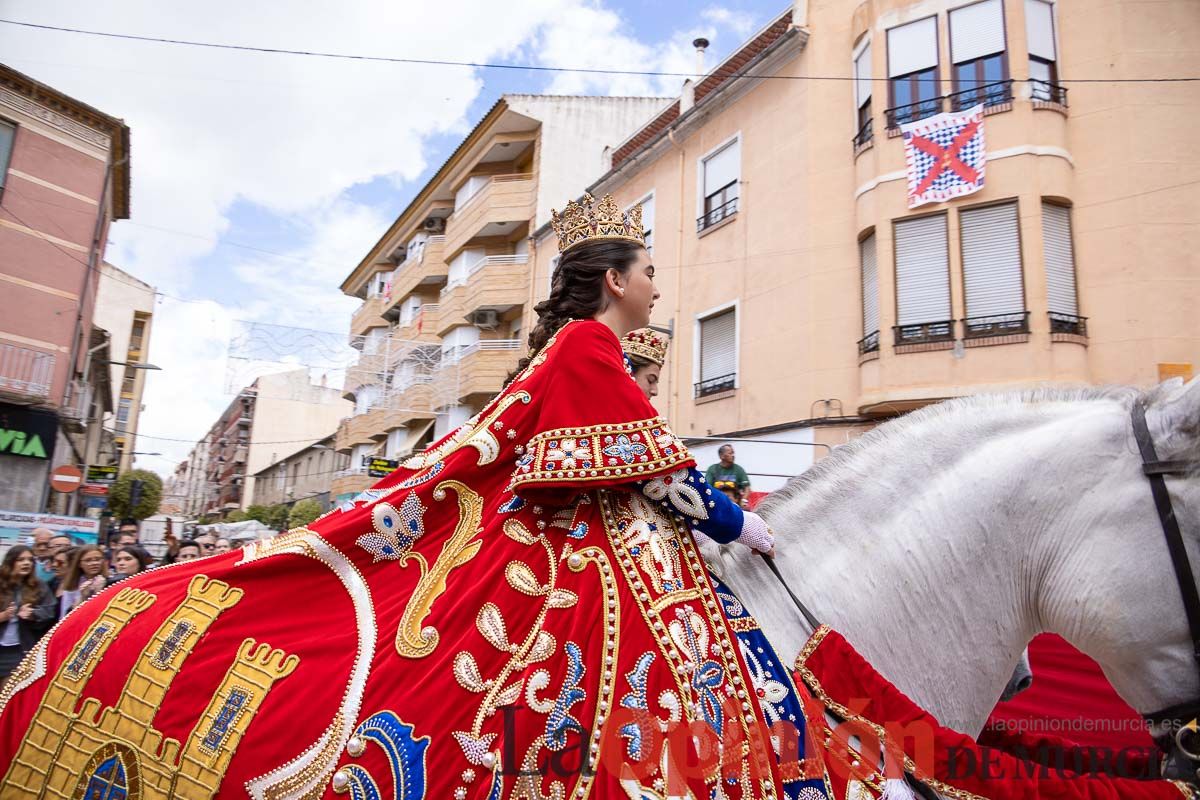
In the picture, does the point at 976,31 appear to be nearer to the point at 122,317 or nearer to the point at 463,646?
the point at 463,646

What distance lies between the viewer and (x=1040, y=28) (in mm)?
12344

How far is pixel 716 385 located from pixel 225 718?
565 inches

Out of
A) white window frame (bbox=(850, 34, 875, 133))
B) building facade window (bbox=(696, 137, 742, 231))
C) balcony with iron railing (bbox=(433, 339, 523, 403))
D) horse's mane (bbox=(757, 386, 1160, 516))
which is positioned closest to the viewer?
horse's mane (bbox=(757, 386, 1160, 516))

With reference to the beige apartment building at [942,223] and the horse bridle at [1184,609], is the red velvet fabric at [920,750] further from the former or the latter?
the beige apartment building at [942,223]

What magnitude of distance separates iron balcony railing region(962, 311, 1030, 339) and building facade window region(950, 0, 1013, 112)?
11.6 ft

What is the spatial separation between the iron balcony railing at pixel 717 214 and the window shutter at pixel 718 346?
2.12 meters

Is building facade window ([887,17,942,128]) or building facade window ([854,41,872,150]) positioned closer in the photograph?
building facade window ([887,17,942,128])

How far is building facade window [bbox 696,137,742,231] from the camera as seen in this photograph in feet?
52.0

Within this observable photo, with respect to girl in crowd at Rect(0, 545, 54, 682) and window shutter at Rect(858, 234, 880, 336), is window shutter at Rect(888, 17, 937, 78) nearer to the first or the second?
window shutter at Rect(858, 234, 880, 336)

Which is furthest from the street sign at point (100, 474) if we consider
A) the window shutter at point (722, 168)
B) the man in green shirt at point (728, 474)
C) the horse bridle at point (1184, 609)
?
the horse bridle at point (1184, 609)

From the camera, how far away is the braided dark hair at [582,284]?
2.17 m

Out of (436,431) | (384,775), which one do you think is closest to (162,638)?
(384,775)

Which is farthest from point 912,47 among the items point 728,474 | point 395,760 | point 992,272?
point 395,760

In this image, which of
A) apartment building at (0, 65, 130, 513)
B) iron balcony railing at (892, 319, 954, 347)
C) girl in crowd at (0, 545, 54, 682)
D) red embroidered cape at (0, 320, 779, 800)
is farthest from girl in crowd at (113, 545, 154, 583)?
apartment building at (0, 65, 130, 513)
